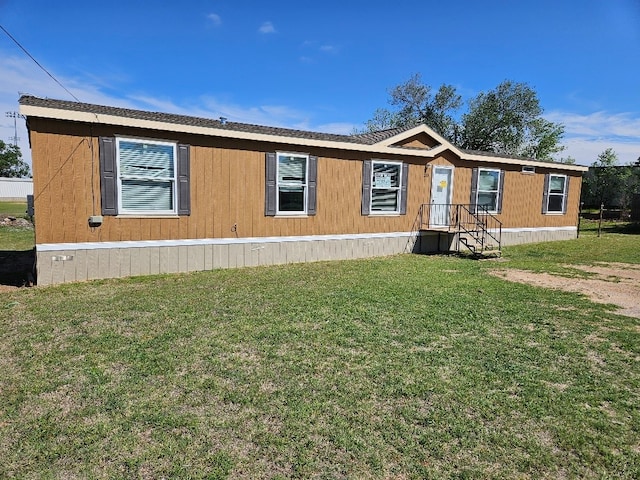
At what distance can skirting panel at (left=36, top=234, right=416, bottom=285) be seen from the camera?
6422mm

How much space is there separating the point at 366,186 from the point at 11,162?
69.8 meters

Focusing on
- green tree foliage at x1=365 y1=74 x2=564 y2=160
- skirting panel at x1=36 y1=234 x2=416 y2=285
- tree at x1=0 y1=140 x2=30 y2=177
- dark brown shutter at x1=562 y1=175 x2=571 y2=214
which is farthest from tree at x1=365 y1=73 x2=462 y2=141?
tree at x1=0 y1=140 x2=30 y2=177

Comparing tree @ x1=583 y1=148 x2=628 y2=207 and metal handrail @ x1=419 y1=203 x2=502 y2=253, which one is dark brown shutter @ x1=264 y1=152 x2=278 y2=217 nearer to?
metal handrail @ x1=419 y1=203 x2=502 y2=253

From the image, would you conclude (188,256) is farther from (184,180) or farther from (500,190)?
(500,190)

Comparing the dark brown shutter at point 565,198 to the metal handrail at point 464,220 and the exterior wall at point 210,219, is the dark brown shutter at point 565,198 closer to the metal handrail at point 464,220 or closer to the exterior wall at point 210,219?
the metal handrail at point 464,220

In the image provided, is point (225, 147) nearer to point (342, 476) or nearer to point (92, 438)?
point (92, 438)

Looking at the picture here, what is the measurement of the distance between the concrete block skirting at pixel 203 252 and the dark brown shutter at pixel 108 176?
26.1 inches

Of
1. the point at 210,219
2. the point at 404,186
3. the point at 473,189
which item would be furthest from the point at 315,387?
the point at 473,189

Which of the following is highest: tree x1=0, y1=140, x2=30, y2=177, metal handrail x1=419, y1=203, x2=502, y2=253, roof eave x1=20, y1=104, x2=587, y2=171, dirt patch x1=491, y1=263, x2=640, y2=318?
tree x1=0, y1=140, x2=30, y2=177

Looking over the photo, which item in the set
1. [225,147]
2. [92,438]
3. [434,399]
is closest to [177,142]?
[225,147]

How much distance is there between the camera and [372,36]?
679 inches

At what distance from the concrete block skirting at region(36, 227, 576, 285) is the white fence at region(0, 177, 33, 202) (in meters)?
43.6

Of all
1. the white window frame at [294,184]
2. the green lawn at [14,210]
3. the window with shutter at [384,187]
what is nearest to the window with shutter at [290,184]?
the white window frame at [294,184]

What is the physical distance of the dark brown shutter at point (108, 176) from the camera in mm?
6520
